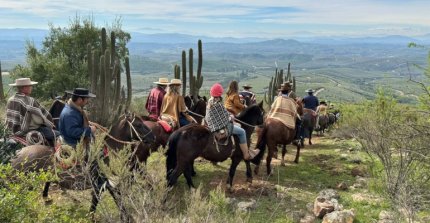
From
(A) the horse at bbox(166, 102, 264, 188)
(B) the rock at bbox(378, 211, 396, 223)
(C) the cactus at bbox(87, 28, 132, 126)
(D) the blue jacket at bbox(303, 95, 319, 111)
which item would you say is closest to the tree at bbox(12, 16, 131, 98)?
(C) the cactus at bbox(87, 28, 132, 126)

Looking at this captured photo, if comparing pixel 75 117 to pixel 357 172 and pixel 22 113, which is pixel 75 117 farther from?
pixel 357 172

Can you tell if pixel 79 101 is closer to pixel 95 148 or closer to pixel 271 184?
pixel 95 148

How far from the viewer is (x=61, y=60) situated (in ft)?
88.0

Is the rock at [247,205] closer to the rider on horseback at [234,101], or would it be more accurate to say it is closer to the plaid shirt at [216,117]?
the plaid shirt at [216,117]

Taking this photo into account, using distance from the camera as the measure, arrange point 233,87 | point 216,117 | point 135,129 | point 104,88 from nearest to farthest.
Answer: point 135,129 → point 216,117 → point 233,87 → point 104,88

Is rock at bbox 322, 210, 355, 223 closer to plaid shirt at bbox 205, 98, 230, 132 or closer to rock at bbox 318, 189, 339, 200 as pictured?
A: rock at bbox 318, 189, 339, 200

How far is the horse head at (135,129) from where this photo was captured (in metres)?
7.13

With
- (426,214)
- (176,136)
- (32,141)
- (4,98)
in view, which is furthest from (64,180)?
(4,98)

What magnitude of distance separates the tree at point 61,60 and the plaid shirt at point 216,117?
19727 millimetres

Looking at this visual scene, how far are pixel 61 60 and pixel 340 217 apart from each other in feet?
83.8

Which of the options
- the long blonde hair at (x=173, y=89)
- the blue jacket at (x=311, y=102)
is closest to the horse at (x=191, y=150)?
the long blonde hair at (x=173, y=89)

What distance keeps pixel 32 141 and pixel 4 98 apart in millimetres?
12478

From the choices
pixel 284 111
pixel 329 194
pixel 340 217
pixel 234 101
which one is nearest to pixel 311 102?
pixel 284 111

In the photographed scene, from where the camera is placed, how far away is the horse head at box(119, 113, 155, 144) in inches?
281
